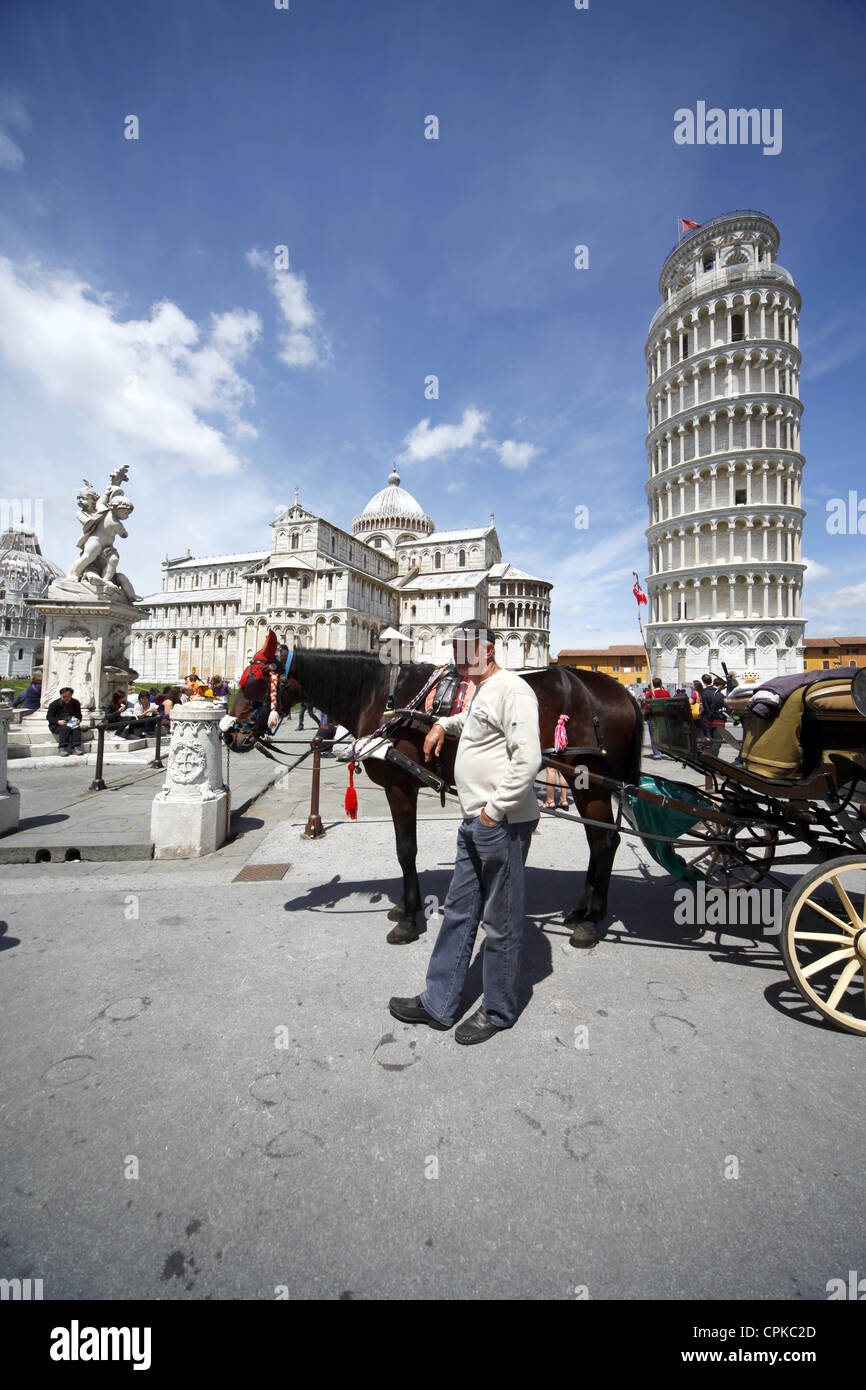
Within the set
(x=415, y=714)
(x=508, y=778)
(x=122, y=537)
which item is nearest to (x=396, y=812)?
(x=415, y=714)

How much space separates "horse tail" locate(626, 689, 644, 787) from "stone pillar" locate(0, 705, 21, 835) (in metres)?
7.08

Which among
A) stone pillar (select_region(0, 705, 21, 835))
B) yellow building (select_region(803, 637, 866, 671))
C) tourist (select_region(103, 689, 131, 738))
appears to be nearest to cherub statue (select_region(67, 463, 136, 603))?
tourist (select_region(103, 689, 131, 738))

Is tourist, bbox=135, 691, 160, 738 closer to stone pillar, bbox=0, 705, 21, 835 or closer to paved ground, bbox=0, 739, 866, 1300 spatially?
stone pillar, bbox=0, 705, 21, 835

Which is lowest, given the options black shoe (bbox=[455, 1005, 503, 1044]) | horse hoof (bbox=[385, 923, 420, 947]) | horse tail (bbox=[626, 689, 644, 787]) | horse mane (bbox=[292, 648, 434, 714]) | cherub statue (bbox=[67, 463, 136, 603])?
black shoe (bbox=[455, 1005, 503, 1044])

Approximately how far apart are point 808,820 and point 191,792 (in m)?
5.88

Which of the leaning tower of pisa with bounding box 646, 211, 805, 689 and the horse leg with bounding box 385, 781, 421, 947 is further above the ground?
the leaning tower of pisa with bounding box 646, 211, 805, 689

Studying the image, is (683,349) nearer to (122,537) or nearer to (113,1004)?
(122,537)

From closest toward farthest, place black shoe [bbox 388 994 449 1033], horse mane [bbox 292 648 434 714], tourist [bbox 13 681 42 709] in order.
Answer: black shoe [bbox 388 994 449 1033] → horse mane [bbox 292 648 434 714] → tourist [bbox 13 681 42 709]

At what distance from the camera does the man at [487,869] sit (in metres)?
2.90

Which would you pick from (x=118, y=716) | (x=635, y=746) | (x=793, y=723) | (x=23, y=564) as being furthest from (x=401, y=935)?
(x=23, y=564)

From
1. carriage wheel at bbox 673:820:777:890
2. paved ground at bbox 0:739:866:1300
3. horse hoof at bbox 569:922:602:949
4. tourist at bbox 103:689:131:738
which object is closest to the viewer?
paved ground at bbox 0:739:866:1300

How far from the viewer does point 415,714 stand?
13.9 ft

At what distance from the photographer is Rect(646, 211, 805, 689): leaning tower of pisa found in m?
44.2

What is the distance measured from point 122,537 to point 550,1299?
1603 centimetres
